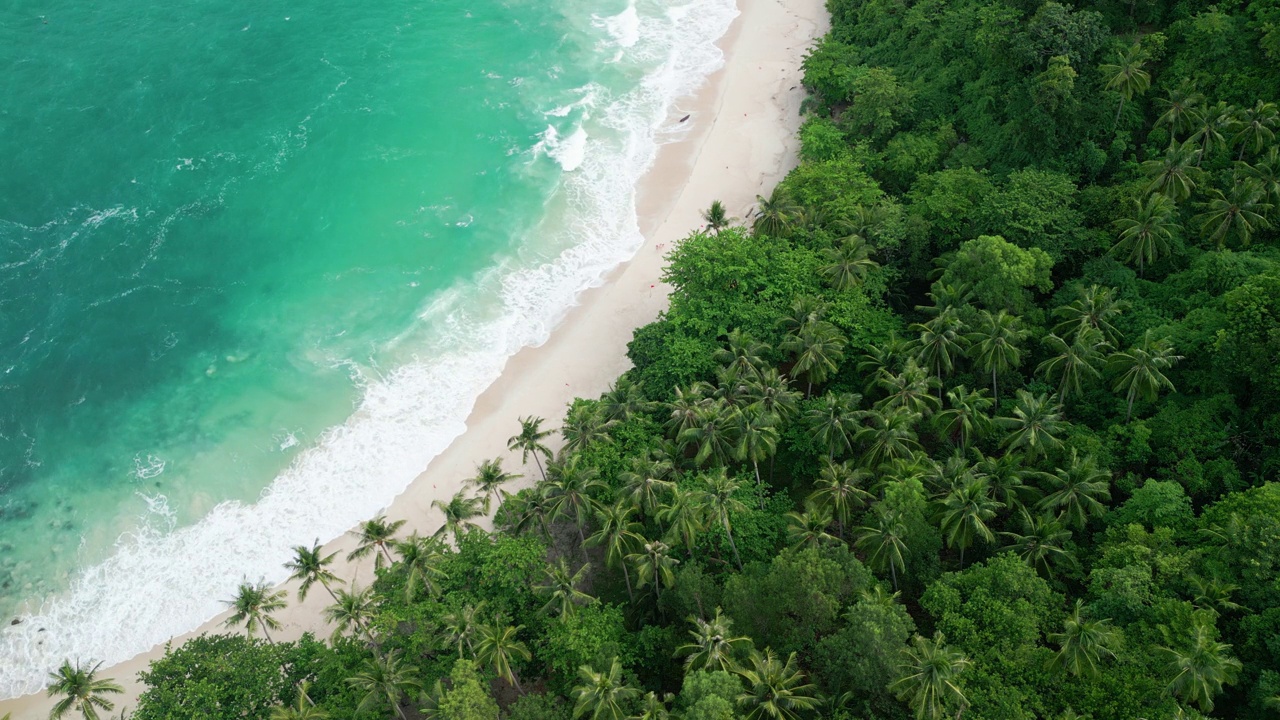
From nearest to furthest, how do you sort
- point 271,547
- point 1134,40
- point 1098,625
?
1. point 1098,625
2. point 271,547
3. point 1134,40

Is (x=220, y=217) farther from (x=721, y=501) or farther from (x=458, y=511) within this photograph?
(x=721, y=501)

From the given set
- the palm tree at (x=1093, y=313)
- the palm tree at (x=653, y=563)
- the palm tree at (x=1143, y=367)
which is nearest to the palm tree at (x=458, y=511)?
the palm tree at (x=653, y=563)

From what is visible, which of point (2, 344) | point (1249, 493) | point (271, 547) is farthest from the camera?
point (2, 344)

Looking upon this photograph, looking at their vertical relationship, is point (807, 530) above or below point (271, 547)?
above

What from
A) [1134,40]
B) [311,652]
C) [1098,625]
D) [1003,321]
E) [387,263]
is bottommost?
[311,652]

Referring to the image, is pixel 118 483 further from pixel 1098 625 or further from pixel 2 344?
pixel 1098 625

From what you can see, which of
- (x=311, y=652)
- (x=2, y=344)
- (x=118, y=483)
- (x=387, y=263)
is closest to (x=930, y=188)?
(x=387, y=263)

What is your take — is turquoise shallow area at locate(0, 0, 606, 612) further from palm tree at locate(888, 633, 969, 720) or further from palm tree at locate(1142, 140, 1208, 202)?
palm tree at locate(1142, 140, 1208, 202)

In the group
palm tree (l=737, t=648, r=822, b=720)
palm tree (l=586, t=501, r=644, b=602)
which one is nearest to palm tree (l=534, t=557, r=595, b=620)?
palm tree (l=586, t=501, r=644, b=602)
